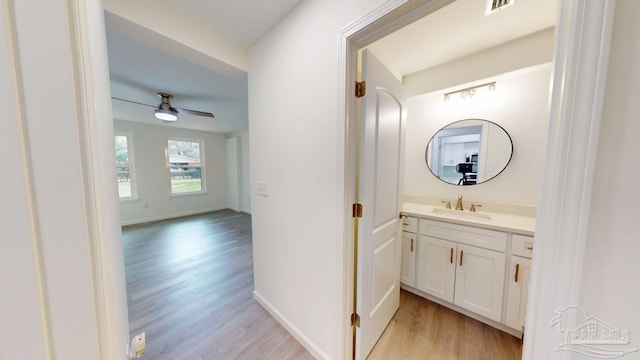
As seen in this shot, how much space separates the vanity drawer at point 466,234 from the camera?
156 centimetres

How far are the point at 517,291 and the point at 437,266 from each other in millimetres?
534

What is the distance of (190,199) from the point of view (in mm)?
5395

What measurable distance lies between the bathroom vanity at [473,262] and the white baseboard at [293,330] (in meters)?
1.14

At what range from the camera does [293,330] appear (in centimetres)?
158

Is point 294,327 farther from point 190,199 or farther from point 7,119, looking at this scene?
point 190,199

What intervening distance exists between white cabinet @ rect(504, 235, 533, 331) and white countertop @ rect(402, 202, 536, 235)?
0.24ft

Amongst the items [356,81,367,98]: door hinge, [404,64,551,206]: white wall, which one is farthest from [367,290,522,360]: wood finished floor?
[356,81,367,98]: door hinge

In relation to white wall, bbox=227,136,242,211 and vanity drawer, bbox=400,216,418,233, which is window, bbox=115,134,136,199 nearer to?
white wall, bbox=227,136,242,211

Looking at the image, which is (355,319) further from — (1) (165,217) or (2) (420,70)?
(1) (165,217)

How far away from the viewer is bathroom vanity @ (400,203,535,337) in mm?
1501

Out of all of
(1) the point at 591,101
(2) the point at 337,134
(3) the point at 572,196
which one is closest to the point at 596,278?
(3) the point at 572,196

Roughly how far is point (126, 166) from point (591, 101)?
6356mm

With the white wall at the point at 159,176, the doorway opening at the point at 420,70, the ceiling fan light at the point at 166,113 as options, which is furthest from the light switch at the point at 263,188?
the white wall at the point at 159,176

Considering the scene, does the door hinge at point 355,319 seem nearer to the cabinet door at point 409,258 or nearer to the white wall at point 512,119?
the cabinet door at point 409,258
